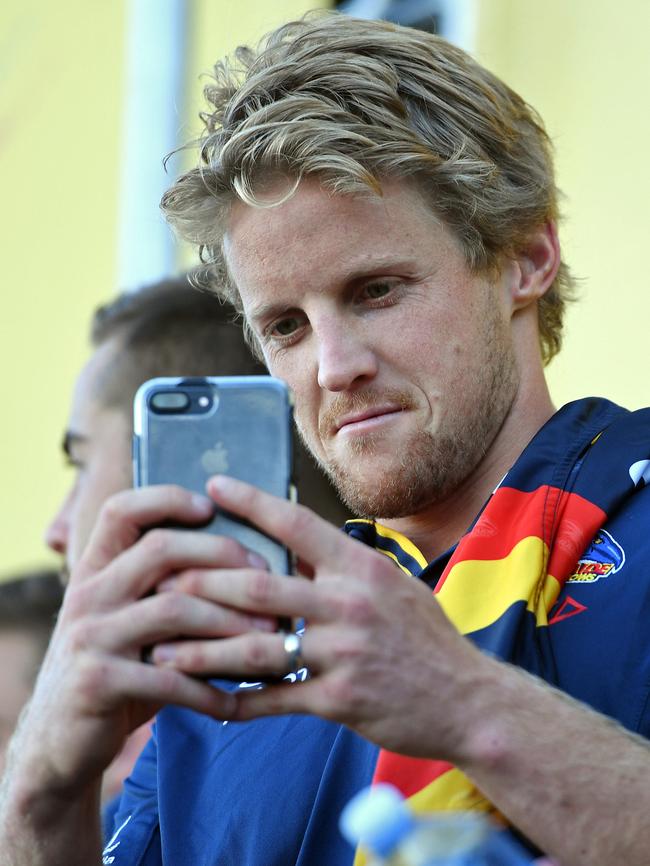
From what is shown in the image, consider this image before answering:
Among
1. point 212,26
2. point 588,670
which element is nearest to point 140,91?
point 212,26

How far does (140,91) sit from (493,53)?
1.10m

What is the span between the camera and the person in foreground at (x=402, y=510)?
3.68ft

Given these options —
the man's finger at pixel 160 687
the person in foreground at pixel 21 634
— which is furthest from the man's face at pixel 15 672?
the man's finger at pixel 160 687

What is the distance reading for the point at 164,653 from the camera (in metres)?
1.14

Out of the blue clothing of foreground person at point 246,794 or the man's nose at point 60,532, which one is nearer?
the blue clothing of foreground person at point 246,794

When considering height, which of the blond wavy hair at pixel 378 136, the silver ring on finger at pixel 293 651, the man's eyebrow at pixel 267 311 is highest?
the blond wavy hair at pixel 378 136

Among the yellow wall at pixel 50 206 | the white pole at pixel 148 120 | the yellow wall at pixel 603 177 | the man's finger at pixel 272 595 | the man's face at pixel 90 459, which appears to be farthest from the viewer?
the yellow wall at pixel 50 206

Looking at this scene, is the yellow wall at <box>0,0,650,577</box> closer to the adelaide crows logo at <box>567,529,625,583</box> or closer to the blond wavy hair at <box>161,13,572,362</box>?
the blond wavy hair at <box>161,13,572,362</box>

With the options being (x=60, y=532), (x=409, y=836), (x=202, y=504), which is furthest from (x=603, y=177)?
(x=409, y=836)

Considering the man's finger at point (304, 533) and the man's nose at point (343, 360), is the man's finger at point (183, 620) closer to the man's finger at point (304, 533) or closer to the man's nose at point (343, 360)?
the man's finger at point (304, 533)

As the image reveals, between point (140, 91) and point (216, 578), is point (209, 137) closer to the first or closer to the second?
point (216, 578)

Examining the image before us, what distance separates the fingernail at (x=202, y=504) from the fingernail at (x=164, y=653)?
0.12 metres

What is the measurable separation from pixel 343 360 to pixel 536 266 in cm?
47

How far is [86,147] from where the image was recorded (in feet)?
14.3
